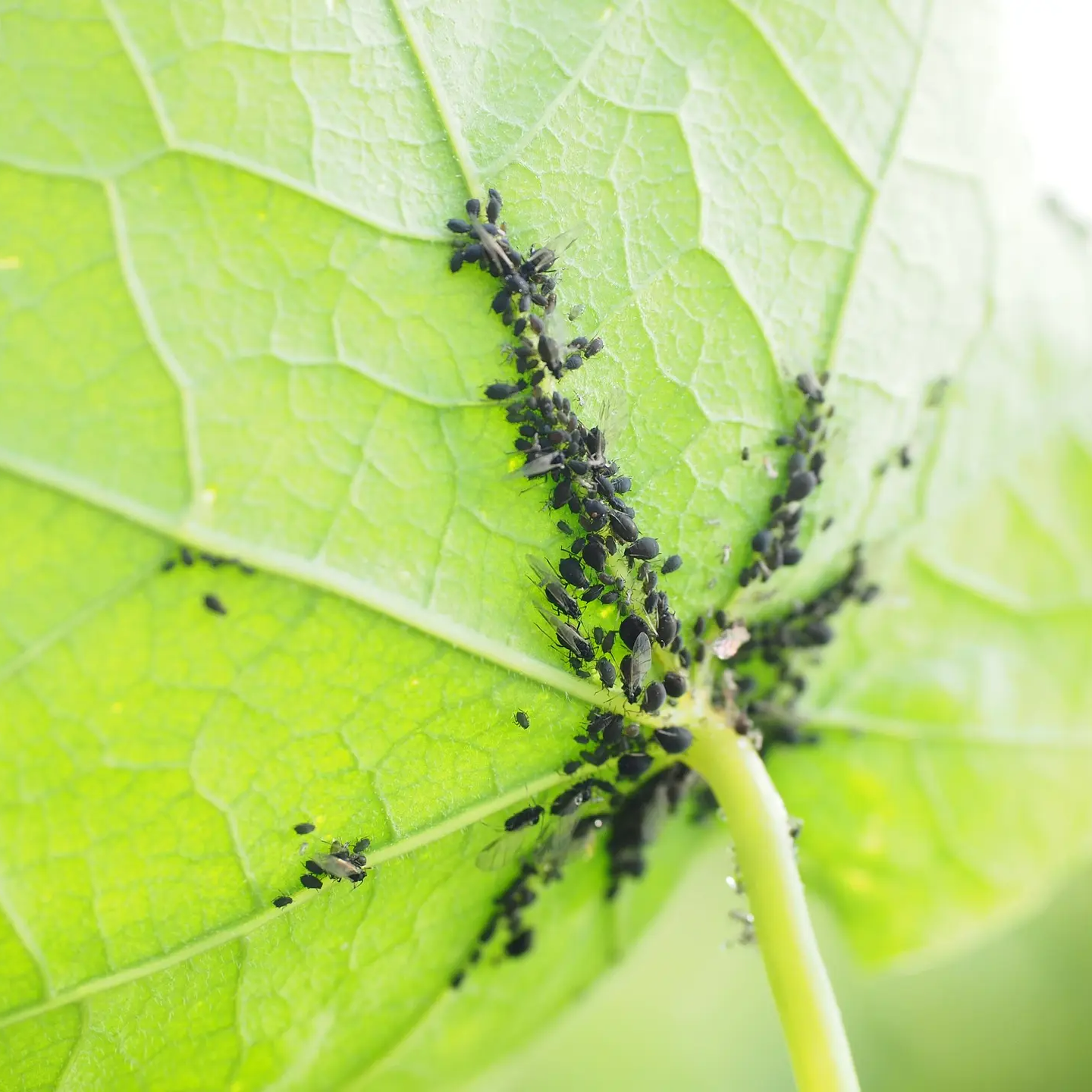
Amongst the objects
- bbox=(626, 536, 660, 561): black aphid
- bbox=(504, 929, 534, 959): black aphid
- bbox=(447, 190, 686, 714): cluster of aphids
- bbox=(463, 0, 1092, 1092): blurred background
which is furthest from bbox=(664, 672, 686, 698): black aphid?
bbox=(463, 0, 1092, 1092): blurred background

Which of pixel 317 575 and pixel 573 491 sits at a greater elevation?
pixel 573 491

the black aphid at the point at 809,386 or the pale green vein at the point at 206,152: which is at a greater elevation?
the pale green vein at the point at 206,152

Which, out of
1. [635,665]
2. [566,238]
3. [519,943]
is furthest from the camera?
[519,943]

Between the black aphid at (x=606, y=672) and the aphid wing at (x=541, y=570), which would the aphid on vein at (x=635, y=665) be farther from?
the aphid wing at (x=541, y=570)

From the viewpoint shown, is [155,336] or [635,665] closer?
[155,336]

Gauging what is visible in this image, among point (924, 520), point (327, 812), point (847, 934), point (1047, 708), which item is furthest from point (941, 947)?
point (327, 812)

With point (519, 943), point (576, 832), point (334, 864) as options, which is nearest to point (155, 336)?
point (334, 864)

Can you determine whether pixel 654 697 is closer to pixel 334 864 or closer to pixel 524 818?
pixel 524 818

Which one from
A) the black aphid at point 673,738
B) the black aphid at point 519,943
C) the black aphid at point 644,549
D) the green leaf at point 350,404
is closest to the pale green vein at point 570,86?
the green leaf at point 350,404
